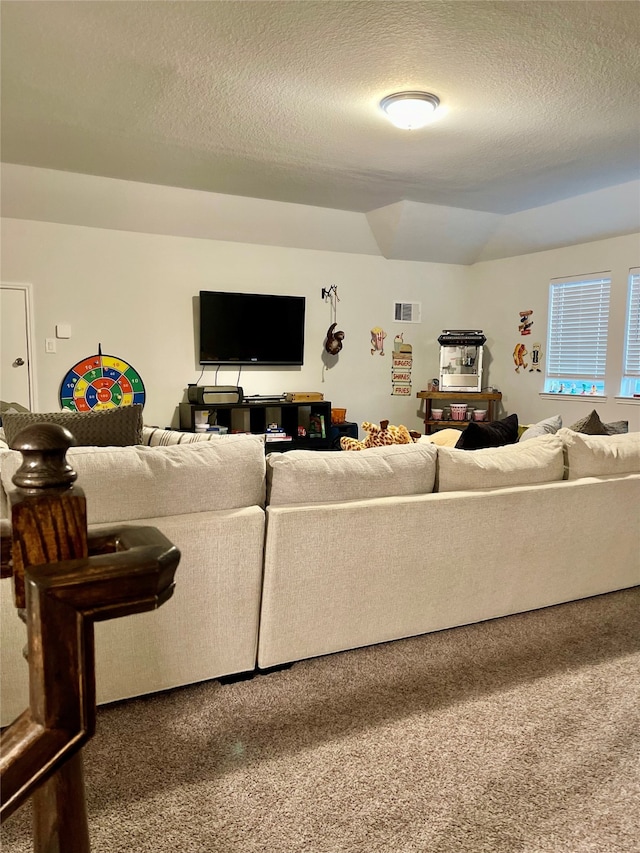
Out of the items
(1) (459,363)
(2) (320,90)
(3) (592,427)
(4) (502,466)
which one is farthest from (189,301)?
(4) (502,466)

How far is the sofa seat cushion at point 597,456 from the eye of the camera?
2.57 m

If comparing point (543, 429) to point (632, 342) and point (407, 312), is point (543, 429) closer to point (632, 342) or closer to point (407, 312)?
point (632, 342)

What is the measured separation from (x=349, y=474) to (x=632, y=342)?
4.29 m

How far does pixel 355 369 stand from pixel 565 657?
4.45 meters

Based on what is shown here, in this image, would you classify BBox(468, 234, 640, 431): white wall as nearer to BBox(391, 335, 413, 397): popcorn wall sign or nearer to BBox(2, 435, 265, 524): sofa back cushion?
BBox(391, 335, 413, 397): popcorn wall sign

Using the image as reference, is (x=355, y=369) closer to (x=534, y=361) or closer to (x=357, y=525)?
(x=534, y=361)

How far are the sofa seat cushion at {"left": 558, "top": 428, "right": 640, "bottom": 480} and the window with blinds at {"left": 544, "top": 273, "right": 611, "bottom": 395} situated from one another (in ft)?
10.4

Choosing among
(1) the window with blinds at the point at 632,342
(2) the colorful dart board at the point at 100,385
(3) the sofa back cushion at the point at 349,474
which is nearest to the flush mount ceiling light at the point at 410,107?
(3) the sofa back cushion at the point at 349,474

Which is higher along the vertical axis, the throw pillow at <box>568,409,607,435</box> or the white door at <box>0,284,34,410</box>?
the white door at <box>0,284,34,410</box>

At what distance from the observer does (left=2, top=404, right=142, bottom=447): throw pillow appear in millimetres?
2605

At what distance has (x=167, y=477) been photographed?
1863mm

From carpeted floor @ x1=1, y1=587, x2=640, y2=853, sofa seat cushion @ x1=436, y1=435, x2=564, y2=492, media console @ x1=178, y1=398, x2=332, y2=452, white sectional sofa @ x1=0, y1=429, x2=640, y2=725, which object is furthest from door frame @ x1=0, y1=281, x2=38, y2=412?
sofa seat cushion @ x1=436, y1=435, x2=564, y2=492

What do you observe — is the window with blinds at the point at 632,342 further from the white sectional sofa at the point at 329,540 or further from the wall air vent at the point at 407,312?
the white sectional sofa at the point at 329,540

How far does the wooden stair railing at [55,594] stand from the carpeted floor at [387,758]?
107 cm
